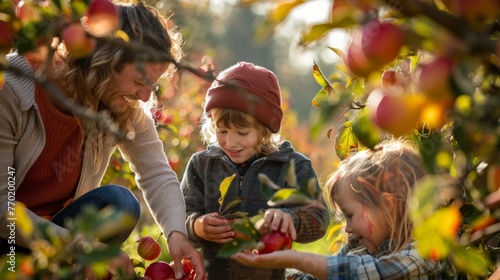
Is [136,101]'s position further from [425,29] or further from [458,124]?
[425,29]

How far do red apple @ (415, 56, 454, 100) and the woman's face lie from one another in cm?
148

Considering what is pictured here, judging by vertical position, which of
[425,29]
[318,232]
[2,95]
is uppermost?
[425,29]

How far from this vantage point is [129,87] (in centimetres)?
245

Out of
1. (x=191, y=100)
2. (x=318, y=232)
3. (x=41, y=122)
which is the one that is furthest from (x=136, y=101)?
(x=191, y=100)

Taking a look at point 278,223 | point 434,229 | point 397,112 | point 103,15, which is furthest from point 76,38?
point 278,223

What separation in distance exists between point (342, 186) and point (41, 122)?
3.09 feet

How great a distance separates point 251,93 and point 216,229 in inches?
20.2

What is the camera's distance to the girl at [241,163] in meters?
2.71

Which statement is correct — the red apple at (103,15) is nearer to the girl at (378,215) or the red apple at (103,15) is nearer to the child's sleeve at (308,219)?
the girl at (378,215)

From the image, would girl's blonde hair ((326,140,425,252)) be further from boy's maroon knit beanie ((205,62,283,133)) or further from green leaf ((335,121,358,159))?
boy's maroon knit beanie ((205,62,283,133))

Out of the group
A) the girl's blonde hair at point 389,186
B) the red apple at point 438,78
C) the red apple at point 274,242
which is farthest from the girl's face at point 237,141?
the red apple at point 438,78

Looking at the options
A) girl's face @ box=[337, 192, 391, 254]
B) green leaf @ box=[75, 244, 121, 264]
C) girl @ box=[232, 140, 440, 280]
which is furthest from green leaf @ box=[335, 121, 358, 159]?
green leaf @ box=[75, 244, 121, 264]

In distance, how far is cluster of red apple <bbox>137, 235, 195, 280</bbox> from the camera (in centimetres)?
237

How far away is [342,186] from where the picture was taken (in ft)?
7.31
